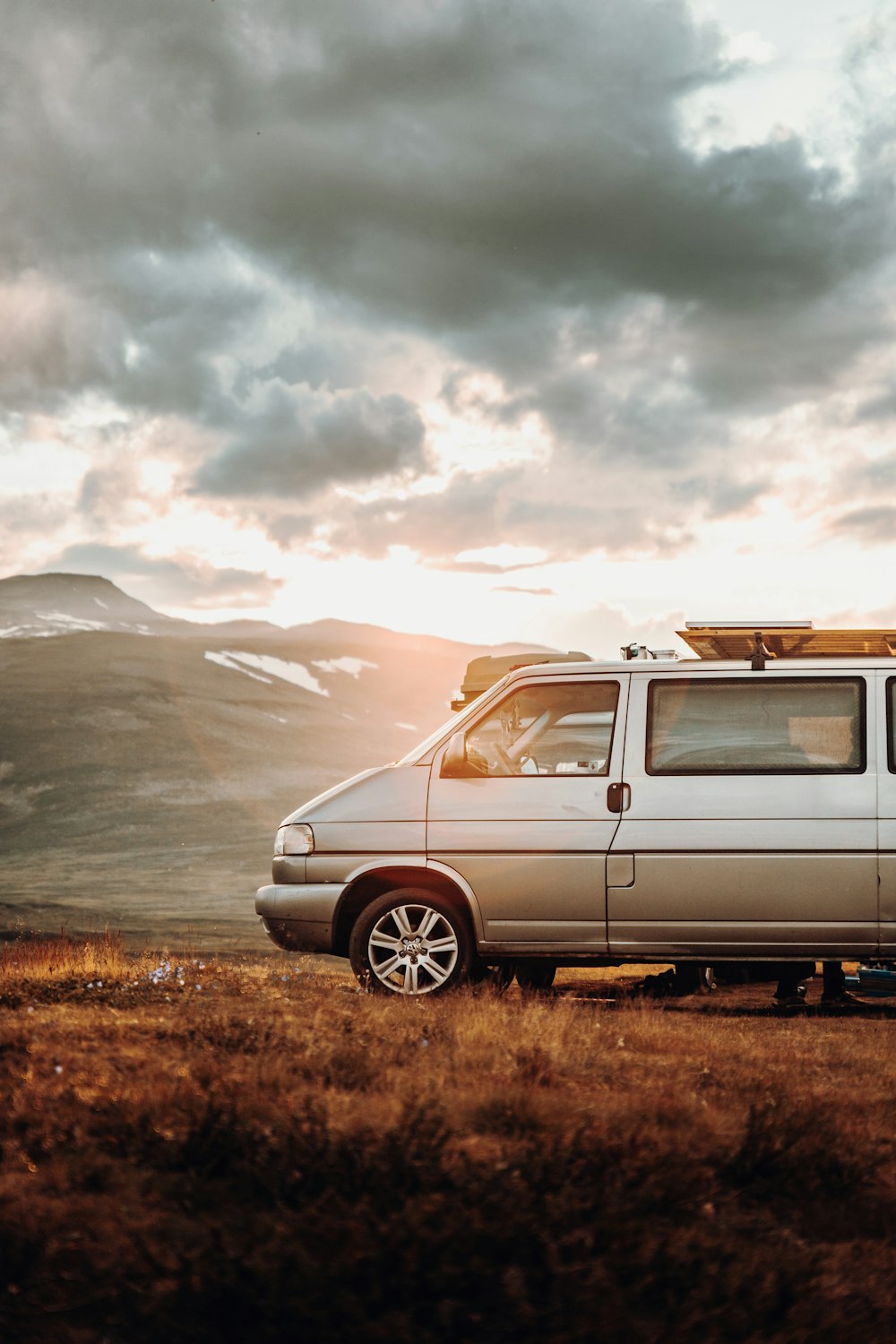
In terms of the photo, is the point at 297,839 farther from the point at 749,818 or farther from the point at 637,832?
the point at 749,818

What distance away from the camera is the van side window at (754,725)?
7914 millimetres

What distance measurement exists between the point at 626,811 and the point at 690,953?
0.91m

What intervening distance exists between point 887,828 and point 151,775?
10987 cm

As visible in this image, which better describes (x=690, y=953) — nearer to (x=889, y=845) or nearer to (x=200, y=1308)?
(x=889, y=845)

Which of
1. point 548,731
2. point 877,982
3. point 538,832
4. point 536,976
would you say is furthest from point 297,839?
point 877,982

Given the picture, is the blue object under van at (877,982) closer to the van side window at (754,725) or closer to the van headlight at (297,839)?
the van side window at (754,725)

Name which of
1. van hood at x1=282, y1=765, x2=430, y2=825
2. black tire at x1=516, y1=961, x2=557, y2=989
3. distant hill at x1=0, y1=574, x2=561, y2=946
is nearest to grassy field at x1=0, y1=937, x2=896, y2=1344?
van hood at x1=282, y1=765, x2=430, y2=825

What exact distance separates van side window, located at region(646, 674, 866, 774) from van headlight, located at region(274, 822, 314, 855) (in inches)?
85.0

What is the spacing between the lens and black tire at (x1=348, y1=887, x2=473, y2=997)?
8133 millimetres

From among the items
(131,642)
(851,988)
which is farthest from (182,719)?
(851,988)

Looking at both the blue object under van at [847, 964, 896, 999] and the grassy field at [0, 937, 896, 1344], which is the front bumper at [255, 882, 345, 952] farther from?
the blue object under van at [847, 964, 896, 999]

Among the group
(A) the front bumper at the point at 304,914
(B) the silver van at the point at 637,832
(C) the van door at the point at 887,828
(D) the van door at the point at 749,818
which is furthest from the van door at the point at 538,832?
(C) the van door at the point at 887,828

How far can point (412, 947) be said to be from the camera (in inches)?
322

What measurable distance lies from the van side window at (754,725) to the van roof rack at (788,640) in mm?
306
